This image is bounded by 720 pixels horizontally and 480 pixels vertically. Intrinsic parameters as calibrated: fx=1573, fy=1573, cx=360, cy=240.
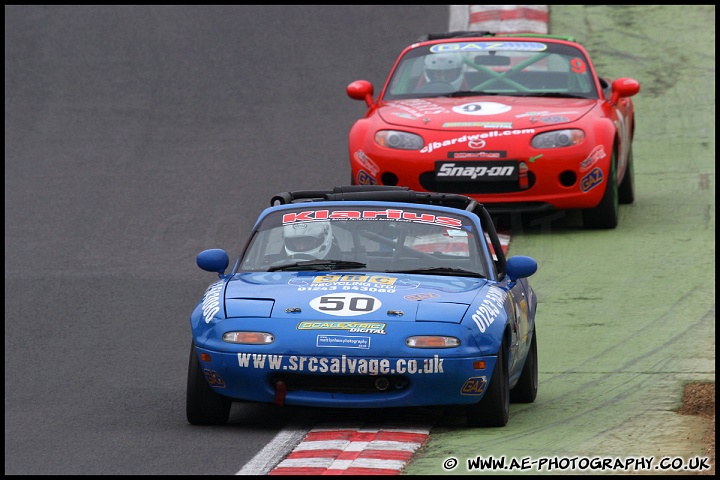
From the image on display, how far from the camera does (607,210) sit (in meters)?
13.9

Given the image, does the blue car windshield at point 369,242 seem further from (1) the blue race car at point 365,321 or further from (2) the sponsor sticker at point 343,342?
(2) the sponsor sticker at point 343,342

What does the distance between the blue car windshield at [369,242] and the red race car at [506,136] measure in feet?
13.6

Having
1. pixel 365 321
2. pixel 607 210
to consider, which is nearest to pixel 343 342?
pixel 365 321

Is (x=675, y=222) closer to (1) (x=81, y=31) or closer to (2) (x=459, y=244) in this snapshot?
(2) (x=459, y=244)

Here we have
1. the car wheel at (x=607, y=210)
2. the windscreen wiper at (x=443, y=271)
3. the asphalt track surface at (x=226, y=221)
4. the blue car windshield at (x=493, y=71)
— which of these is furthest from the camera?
the blue car windshield at (x=493, y=71)

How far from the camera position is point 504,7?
21.6 meters

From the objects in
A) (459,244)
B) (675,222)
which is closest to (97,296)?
(459,244)

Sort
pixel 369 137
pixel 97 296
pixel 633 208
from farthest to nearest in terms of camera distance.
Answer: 1. pixel 633 208
2. pixel 369 137
3. pixel 97 296

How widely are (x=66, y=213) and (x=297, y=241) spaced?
5.87 metres

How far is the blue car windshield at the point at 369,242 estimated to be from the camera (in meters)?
8.88

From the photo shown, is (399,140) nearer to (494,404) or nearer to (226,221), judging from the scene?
(226,221)

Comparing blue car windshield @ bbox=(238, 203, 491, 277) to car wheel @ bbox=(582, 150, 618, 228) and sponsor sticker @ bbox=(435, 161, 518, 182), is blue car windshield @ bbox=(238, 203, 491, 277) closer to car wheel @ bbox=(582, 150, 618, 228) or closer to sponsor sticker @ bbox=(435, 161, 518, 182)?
sponsor sticker @ bbox=(435, 161, 518, 182)

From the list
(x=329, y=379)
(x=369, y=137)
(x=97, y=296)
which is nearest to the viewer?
(x=329, y=379)

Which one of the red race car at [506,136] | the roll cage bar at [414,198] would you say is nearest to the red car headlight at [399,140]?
the red race car at [506,136]
